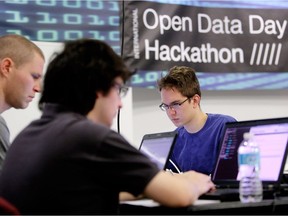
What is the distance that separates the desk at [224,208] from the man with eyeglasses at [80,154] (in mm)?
62

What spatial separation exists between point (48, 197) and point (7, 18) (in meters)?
2.20

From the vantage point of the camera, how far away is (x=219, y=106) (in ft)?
12.9

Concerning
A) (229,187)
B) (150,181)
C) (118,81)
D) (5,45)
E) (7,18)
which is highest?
(7,18)

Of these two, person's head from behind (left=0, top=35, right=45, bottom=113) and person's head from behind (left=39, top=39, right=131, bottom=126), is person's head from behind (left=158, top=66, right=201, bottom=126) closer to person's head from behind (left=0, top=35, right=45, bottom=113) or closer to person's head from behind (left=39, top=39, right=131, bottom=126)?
person's head from behind (left=0, top=35, right=45, bottom=113)

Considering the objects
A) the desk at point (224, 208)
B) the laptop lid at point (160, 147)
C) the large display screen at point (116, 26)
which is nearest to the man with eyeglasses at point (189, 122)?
the laptop lid at point (160, 147)

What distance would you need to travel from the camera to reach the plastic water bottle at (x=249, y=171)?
1.63 m

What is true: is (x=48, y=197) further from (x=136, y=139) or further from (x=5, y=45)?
(x=136, y=139)

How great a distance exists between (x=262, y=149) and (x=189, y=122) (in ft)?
2.99

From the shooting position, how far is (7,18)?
10.8ft

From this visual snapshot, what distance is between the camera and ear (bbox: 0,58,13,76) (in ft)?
7.96

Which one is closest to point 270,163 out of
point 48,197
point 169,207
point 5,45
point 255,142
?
point 255,142

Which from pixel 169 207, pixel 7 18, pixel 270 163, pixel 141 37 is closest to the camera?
pixel 169 207

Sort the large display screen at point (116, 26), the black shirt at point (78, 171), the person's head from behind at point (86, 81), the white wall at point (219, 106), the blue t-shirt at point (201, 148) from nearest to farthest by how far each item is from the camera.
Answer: the black shirt at point (78, 171)
the person's head from behind at point (86, 81)
the blue t-shirt at point (201, 148)
the large display screen at point (116, 26)
the white wall at point (219, 106)

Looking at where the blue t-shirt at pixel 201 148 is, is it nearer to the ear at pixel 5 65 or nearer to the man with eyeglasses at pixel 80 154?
the ear at pixel 5 65
